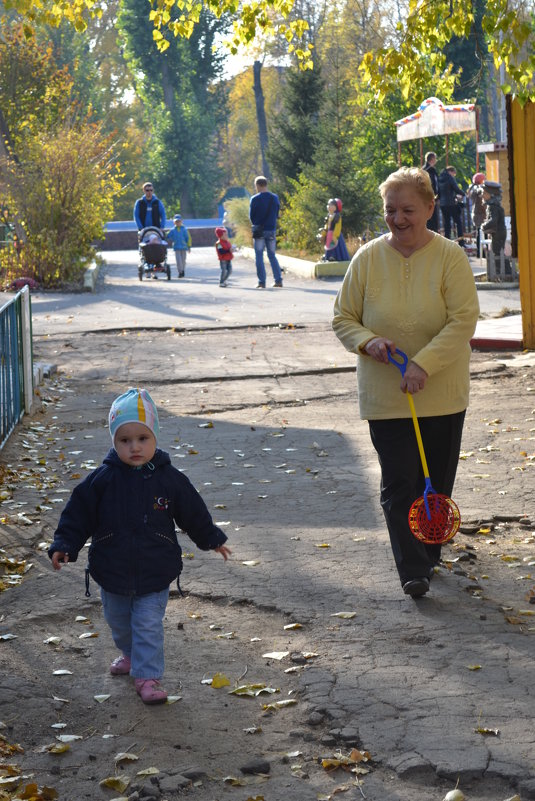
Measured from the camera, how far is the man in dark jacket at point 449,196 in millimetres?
26406

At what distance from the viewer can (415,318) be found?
5324 millimetres

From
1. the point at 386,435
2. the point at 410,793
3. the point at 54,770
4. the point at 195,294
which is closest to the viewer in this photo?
the point at 410,793

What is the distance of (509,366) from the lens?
1234cm

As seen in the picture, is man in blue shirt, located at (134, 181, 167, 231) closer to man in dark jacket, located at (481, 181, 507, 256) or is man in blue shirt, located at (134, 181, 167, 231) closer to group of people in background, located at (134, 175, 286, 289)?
group of people in background, located at (134, 175, 286, 289)

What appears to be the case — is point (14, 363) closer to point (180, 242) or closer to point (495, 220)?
point (495, 220)

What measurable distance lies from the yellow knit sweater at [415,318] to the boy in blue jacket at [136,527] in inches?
49.0

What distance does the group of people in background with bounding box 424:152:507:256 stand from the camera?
2088 centimetres

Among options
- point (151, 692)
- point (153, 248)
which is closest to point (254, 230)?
point (153, 248)

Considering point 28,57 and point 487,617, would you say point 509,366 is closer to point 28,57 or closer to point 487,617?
point 487,617

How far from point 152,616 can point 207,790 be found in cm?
92

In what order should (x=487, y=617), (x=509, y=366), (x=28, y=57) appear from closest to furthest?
(x=487, y=617) < (x=509, y=366) < (x=28, y=57)

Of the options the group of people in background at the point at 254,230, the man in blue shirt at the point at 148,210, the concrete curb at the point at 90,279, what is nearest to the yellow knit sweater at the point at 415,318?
the group of people in background at the point at 254,230

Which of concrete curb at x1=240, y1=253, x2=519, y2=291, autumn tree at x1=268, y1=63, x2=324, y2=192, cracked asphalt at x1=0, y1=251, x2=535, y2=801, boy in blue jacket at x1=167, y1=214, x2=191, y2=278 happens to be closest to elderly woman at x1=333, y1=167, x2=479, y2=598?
cracked asphalt at x1=0, y1=251, x2=535, y2=801

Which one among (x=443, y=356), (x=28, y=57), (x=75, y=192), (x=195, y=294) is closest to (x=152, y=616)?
(x=443, y=356)
